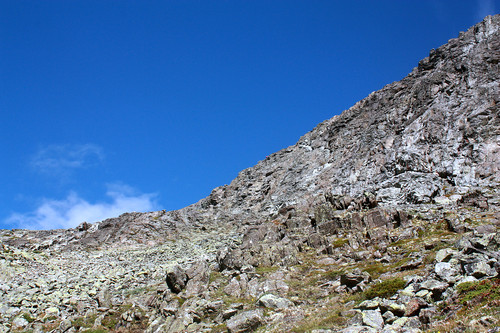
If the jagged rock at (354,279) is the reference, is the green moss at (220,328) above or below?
below

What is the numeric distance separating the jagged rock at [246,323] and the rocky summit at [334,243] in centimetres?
8

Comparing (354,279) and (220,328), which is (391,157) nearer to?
(354,279)

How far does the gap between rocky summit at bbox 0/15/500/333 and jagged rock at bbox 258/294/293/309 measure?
0.11 m

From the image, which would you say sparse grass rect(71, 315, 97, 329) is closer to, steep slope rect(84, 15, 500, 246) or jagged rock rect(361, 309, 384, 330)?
jagged rock rect(361, 309, 384, 330)

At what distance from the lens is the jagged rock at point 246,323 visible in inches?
866

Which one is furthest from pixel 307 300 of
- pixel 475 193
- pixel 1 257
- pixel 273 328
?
pixel 1 257

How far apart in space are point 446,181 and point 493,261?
37.6 metres

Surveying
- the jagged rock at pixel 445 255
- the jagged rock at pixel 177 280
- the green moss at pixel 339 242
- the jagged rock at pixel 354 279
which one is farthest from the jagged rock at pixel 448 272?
the jagged rock at pixel 177 280

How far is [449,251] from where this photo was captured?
83.8 feet

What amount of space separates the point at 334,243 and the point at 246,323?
2127 cm

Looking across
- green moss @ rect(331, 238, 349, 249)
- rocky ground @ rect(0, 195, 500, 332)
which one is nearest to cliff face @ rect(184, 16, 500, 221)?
rocky ground @ rect(0, 195, 500, 332)

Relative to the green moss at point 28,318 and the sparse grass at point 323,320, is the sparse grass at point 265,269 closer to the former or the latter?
the sparse grass at point 323,320

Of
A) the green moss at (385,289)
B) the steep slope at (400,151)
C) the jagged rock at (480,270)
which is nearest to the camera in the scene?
the jagged rock at (480,270)

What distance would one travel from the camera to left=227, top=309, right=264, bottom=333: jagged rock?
2198cm
